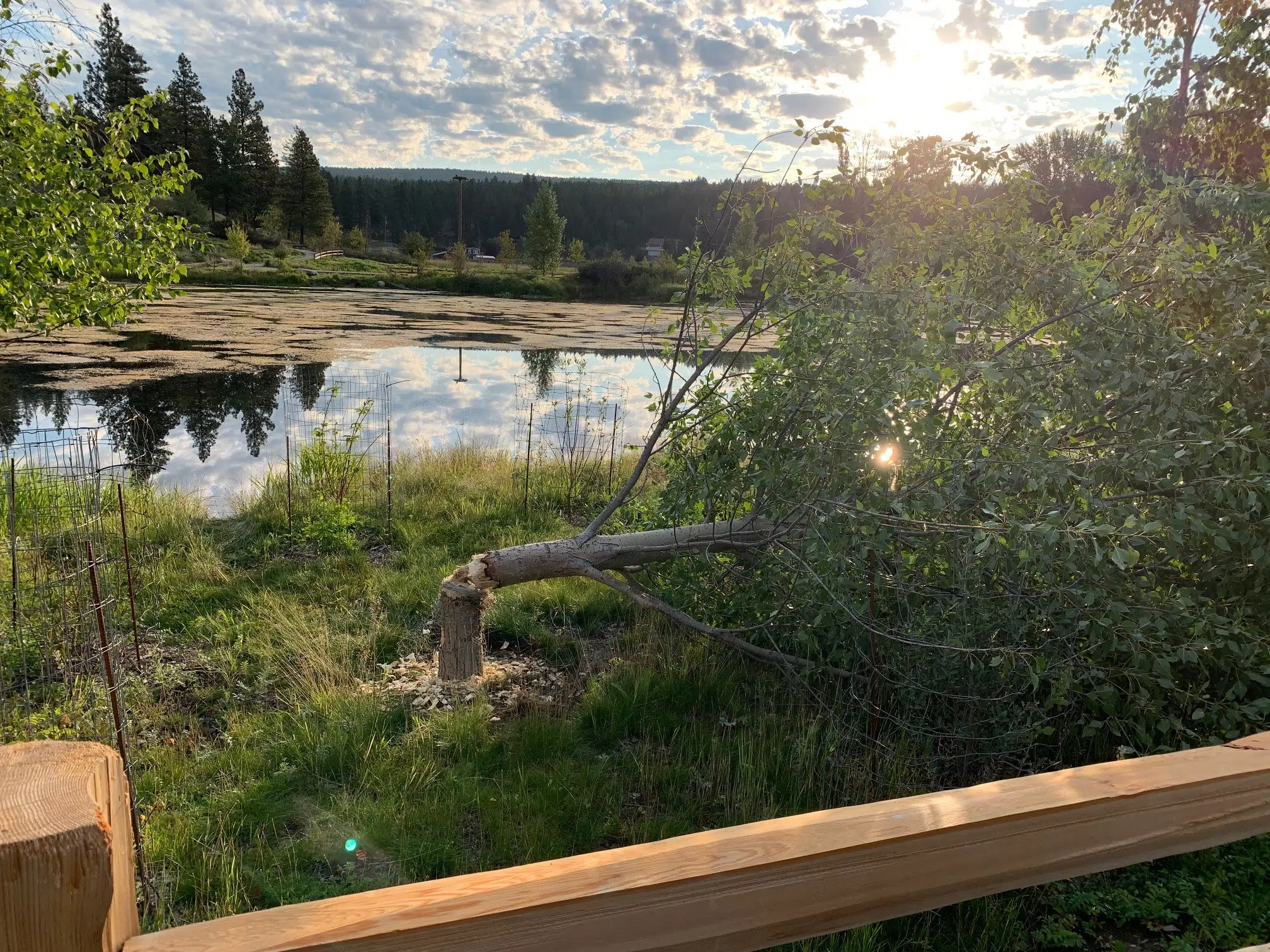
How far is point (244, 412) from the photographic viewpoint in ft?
44.8

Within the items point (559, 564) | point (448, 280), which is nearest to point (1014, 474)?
point (559, 564)

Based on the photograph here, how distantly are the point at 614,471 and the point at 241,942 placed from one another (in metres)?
8.62

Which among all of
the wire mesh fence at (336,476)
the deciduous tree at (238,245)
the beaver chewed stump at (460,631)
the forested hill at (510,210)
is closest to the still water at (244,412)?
the wire mesh fence at (336,476)

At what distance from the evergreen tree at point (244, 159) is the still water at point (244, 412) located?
40445 millimetres

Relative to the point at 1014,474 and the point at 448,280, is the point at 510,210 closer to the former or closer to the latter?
the point at 448,280

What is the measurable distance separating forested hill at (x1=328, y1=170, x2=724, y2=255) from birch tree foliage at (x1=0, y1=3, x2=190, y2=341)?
3106 inches

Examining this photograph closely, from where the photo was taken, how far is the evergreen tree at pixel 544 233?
50281mm

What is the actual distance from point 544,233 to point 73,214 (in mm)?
47861

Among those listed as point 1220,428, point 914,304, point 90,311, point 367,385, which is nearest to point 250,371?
point 367,385

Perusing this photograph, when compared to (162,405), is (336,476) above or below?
above

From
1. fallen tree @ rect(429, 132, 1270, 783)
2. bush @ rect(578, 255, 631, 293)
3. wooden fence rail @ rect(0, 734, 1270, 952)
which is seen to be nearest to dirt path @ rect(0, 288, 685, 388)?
fallen tree @ rect(429, 132, 1270, 783)

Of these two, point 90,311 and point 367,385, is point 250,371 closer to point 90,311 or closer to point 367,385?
point 367,385

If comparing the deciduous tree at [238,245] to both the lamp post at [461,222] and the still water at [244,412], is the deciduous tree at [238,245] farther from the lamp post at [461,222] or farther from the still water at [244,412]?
the still water at [244,412]

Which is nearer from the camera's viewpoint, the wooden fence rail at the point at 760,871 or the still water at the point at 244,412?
the wooden fence rail at the point at 760,871
